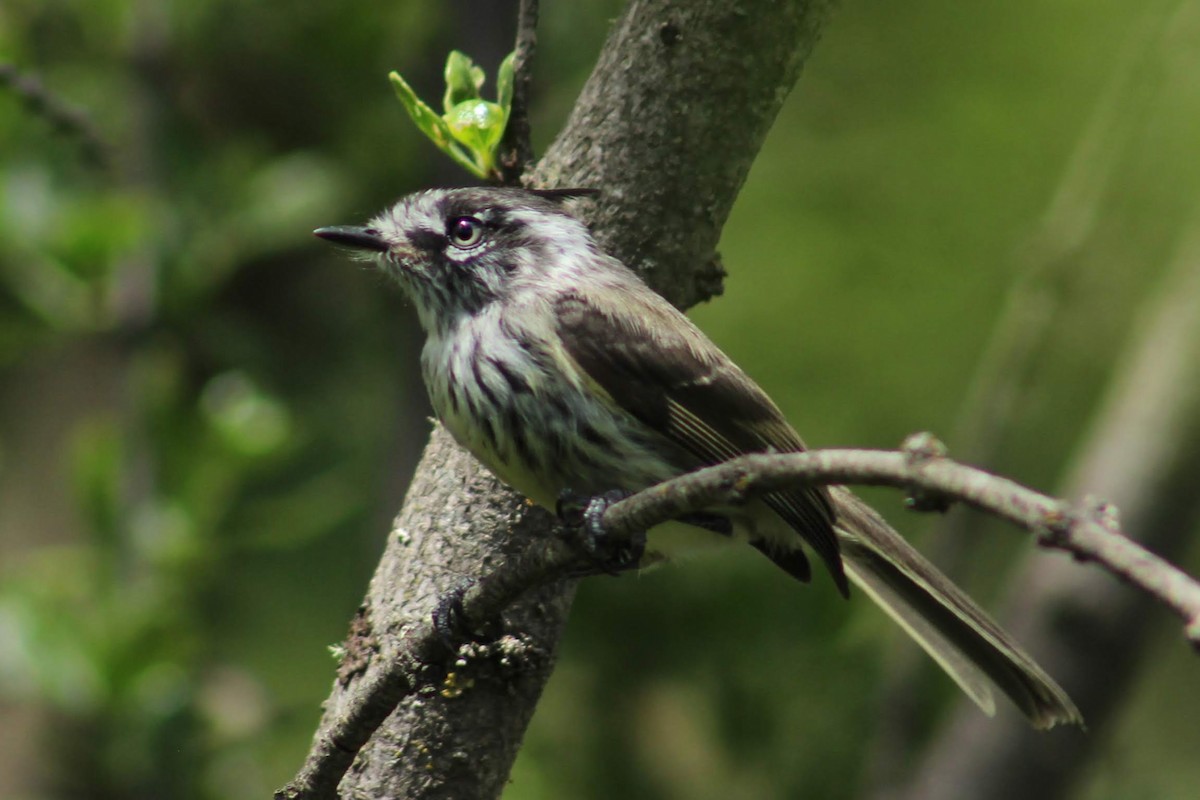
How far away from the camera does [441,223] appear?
3.39 meters

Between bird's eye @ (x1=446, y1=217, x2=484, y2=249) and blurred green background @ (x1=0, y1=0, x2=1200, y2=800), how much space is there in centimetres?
117

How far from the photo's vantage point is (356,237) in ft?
10.8

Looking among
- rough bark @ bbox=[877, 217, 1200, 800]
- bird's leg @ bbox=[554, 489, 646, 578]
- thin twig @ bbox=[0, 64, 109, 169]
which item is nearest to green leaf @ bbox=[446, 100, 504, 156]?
bird's leg @ bbox=[554, 489, 646, 578]

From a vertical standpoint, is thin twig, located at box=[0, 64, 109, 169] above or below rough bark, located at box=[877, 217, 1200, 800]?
below

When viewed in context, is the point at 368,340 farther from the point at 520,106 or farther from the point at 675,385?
the point at 675,385

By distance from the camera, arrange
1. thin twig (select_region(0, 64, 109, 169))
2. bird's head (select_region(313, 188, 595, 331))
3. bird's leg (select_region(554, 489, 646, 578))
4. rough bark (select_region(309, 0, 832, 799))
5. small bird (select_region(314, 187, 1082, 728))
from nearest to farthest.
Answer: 1. bird's leg (select_region(554, 489, 646, 578))
2. rough bark (select_region(309, 0, 832, 799))
3. small bird (select_region(314, 187, 1082, 728))
4. thin twig (select_region(0, 64, 109, 169))
5. bird's head (select_region(313, 188, 595, 331))

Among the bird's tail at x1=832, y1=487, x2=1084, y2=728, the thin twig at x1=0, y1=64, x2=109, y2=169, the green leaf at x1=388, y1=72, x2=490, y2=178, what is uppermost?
the green leaf at x1=388, y1=72, x2=490, y2=178

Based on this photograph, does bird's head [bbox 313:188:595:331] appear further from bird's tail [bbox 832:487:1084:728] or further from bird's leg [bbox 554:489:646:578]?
bird's tail [bbox 832:487:1084:728]

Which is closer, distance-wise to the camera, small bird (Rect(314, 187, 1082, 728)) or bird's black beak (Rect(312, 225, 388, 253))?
small bird (Rect(314, 187, 1082, 728))

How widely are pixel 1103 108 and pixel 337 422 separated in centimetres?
306

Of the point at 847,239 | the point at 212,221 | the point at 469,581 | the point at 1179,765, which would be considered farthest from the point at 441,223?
the point at 1179,765

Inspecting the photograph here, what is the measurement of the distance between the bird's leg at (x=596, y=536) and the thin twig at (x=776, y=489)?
26mm

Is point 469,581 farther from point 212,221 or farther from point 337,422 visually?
point 337,422

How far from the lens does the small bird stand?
109 inches
